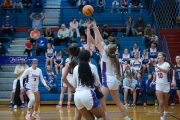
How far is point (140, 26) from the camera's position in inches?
935

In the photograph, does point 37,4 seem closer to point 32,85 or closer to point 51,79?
point 51,79

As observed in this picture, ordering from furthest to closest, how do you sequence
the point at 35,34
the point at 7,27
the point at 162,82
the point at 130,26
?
1. the point at 7,27
2. the point at 130,26
3. the point at 35,34
4. the point at 162,82

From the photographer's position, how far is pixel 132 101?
19.3m

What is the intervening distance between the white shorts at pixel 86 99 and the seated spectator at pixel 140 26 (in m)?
16.0

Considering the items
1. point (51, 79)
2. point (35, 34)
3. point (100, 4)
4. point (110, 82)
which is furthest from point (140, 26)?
point (110, 82)

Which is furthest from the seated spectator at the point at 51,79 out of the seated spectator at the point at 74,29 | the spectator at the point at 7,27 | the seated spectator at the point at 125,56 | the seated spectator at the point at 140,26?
the seated spectator at the point at 140,26

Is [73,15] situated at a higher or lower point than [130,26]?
higher

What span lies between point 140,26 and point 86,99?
16438 mm

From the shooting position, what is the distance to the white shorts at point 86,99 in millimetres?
7781

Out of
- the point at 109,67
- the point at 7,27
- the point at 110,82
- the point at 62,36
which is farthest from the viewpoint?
the point at 7,27

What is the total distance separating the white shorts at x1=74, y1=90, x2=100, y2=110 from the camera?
7.78 metres

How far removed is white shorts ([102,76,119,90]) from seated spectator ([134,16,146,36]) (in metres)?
13.2

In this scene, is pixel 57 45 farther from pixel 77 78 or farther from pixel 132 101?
pixel 77 78

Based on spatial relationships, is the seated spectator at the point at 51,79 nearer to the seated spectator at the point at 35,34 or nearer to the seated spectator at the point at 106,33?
the seated spectator at the point at 35,34
